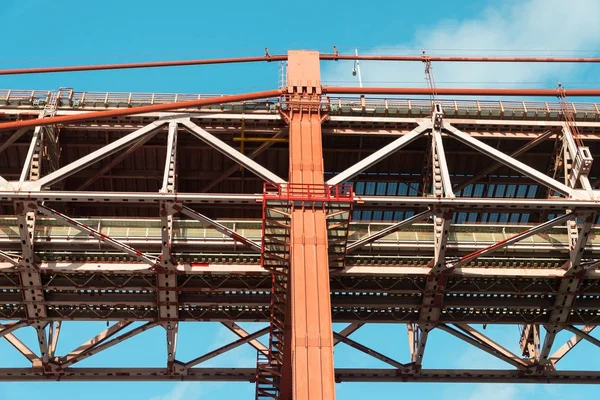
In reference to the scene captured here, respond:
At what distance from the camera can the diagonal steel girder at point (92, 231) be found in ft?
99.3

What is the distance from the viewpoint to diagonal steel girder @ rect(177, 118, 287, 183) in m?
30.7

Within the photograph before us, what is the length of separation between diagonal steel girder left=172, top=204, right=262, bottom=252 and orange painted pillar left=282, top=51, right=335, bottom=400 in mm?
3227

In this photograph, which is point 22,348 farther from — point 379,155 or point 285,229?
point 379,155

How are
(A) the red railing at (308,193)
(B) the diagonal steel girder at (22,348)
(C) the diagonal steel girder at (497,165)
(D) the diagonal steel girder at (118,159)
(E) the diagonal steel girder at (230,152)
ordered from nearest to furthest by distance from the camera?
(A) the red railing at (308,193) → (E) the diagonal steel girder at (230,152) → (D) the diagonal steel girder at (118,159) → (C) the diagonal steel girder at (497,165) → (B) the diagonal steel girder at (22,348)

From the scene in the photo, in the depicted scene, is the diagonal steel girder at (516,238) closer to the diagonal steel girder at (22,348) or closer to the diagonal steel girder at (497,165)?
the diagonal steel girder at (497,165)

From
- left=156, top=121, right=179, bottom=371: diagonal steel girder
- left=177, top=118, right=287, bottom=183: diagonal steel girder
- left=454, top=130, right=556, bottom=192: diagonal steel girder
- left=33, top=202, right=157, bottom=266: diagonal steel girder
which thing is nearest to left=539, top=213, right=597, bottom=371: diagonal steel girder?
left=454, top=130, right=556, bottom=192: diagonal steel girder

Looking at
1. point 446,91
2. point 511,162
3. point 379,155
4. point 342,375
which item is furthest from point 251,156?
point 511,162

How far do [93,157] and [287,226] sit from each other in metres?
8.55

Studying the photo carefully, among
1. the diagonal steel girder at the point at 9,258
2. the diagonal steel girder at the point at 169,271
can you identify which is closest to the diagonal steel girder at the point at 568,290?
the diagonal steel girder at the point at 169,271

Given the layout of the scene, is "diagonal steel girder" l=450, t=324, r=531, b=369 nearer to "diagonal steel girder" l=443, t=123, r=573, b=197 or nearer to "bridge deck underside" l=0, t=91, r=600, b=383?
"bridge deck underside" l=0, t=91, r=600, b=383

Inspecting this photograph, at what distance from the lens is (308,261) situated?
26.6 meters

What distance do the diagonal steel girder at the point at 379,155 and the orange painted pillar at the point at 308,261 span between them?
895mm

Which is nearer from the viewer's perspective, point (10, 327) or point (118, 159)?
point (118, 159)

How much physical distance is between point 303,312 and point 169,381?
1353 centimetres
